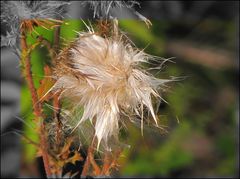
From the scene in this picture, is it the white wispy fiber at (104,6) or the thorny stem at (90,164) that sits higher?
the white wispy fiber at (104,6)

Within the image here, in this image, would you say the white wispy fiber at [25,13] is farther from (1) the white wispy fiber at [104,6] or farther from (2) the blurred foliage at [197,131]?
(2) the blurred foliage at [197,131]

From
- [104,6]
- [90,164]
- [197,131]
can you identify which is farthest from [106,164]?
[197,131]

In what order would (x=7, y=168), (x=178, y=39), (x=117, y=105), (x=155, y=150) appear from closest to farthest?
(x=117, y=105)
(x=7, y=168)
(x=155, y=150)
(x=178, y=39)

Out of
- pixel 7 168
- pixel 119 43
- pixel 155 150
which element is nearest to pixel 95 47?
pixel 119 43

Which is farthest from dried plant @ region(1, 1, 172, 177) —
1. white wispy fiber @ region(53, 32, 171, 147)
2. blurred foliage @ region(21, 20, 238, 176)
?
blurred foliage @ region(21, 20, 238, 176)

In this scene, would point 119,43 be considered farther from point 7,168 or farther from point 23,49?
point 7,168

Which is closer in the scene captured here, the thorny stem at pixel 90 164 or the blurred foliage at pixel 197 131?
the thorny stem at pixel 90 164

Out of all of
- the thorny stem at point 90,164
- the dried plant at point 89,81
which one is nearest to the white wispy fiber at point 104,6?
the dried plant at point 89,81

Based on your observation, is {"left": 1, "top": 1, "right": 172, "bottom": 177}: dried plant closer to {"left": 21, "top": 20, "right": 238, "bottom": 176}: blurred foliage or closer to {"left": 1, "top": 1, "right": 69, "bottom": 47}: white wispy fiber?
{"left": 1, "top": 1, "right": 69, "bottom": 47}: white wispy fiber
